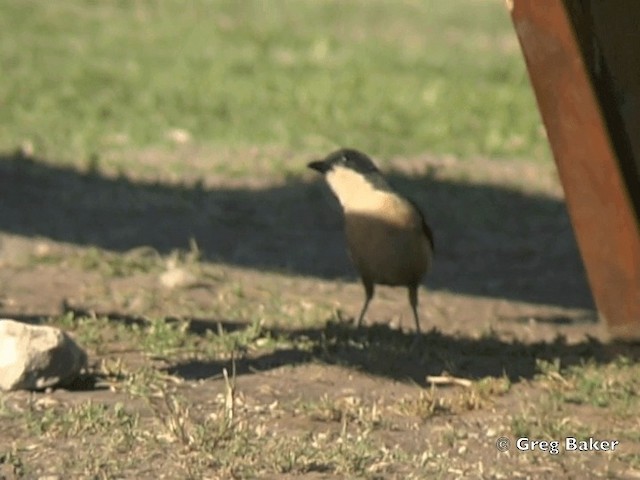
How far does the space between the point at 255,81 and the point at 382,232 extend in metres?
7.26

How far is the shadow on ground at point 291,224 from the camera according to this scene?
870cm

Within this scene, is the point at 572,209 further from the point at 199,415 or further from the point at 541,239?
the point at 541,239

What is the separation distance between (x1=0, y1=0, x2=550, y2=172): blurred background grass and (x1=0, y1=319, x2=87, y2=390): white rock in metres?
5.11

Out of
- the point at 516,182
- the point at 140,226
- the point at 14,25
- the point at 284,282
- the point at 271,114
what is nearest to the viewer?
the point at 284,282

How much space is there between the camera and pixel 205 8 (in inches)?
703

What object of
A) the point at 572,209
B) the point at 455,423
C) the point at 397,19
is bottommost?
the point at 397,19

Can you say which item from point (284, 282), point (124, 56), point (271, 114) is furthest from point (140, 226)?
Answer: point (124, 56)

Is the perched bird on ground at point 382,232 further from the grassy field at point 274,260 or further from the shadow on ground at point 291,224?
the shadow on ground at point 291,224

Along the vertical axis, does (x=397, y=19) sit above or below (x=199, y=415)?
below

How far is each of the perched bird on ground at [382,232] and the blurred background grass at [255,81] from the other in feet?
13.6

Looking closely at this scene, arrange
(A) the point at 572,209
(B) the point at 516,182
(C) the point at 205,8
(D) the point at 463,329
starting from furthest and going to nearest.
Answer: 1. (C) the point at 205,8
2. (B) the point at 516,182
3. (D) the point at 463,329
4. (A) the point at 572,209

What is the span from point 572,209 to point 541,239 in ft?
11.9

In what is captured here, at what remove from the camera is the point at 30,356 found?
5.46 m

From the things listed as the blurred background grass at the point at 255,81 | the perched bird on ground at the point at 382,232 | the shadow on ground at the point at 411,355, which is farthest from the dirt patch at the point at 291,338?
the blurred background grass at the point at 255,81
